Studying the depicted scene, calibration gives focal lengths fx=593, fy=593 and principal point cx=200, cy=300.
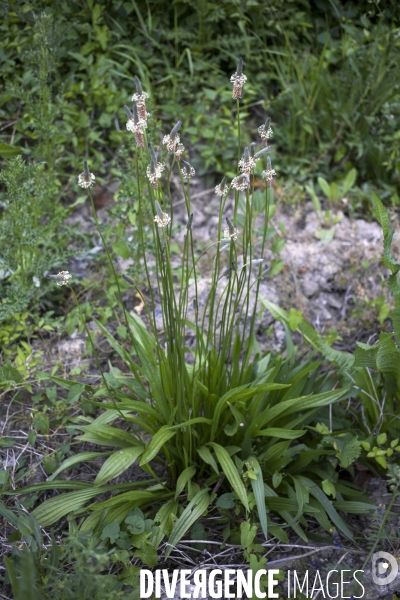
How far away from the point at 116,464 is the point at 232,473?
16.3 inches

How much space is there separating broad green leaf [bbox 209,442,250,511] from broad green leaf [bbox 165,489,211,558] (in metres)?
0.13

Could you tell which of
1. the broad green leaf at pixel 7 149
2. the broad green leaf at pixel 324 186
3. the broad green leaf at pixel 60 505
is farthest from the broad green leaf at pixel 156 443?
the broad green leaf at pixel 324 186

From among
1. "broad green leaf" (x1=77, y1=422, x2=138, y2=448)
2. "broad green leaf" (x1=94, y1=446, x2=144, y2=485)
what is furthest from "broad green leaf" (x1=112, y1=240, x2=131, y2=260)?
"broad green leaf" (x1=94, y1=446, x2=144, y2=485)

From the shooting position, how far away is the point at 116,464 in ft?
6.82

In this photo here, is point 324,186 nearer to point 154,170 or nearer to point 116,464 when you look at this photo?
point 154,170

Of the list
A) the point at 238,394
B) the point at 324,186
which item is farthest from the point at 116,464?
the point at 324,186

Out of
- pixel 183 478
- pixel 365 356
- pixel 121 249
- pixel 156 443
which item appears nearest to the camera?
pixel 156 443

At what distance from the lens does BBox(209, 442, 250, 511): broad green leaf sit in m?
1.93

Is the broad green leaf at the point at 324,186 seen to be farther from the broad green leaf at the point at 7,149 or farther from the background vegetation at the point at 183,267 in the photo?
the broad green leaf at the point at 7,149

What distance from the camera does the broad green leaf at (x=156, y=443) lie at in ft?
6.31

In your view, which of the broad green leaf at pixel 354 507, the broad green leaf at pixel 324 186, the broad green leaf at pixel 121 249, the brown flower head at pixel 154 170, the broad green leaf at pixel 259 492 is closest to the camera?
the brown flower head at pixel 154 170

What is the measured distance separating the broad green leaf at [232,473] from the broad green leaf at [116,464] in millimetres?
287

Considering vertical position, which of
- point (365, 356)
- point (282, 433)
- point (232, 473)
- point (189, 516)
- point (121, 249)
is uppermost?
point (121, 249)

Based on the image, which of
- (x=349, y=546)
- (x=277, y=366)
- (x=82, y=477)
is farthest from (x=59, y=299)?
(x=349, y=546)
